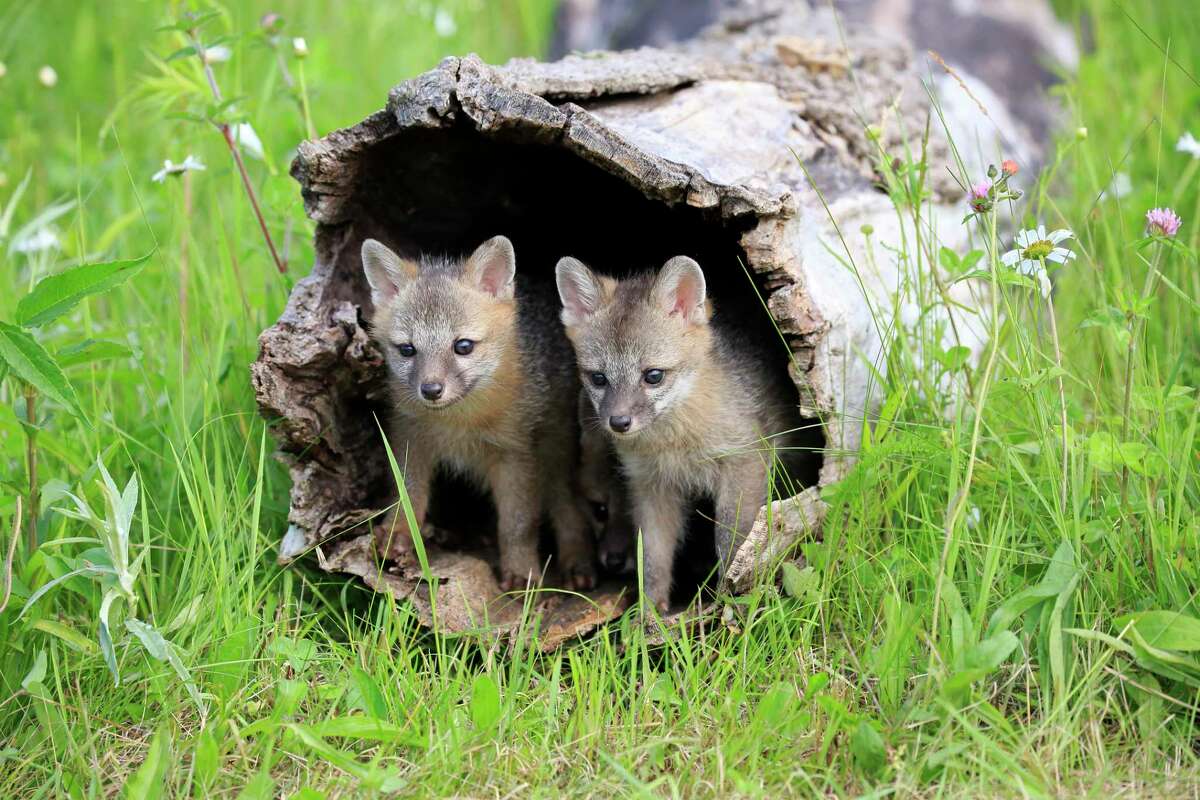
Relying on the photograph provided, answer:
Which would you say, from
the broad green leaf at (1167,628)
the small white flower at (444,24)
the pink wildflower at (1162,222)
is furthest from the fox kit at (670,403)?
the small white flower at (444,24)

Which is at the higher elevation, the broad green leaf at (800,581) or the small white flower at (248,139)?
the small white flower at (248,139)

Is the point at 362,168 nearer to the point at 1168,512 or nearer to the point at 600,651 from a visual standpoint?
the point at 600,651

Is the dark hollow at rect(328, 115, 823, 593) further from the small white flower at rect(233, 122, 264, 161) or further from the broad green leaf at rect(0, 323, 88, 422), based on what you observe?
the broad green leaf at rect(0, 323, 88, 422)

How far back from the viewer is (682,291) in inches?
161

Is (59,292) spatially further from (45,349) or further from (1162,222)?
(1162,222)

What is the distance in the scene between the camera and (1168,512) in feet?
10.6

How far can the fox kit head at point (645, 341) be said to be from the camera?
3.97 metres

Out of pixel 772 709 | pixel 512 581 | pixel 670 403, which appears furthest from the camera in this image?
pixel 512 581

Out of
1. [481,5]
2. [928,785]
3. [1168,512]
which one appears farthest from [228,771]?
[481,5]

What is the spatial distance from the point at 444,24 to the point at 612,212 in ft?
12.6

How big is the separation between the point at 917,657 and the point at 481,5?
22.2 ft

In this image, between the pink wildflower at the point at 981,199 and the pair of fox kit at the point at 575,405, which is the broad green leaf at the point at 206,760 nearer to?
the pair of fox kit at the point at 575,405

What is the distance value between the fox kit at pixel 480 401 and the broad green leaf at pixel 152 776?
4.63 ft

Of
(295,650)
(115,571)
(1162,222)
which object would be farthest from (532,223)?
(1162,222)
